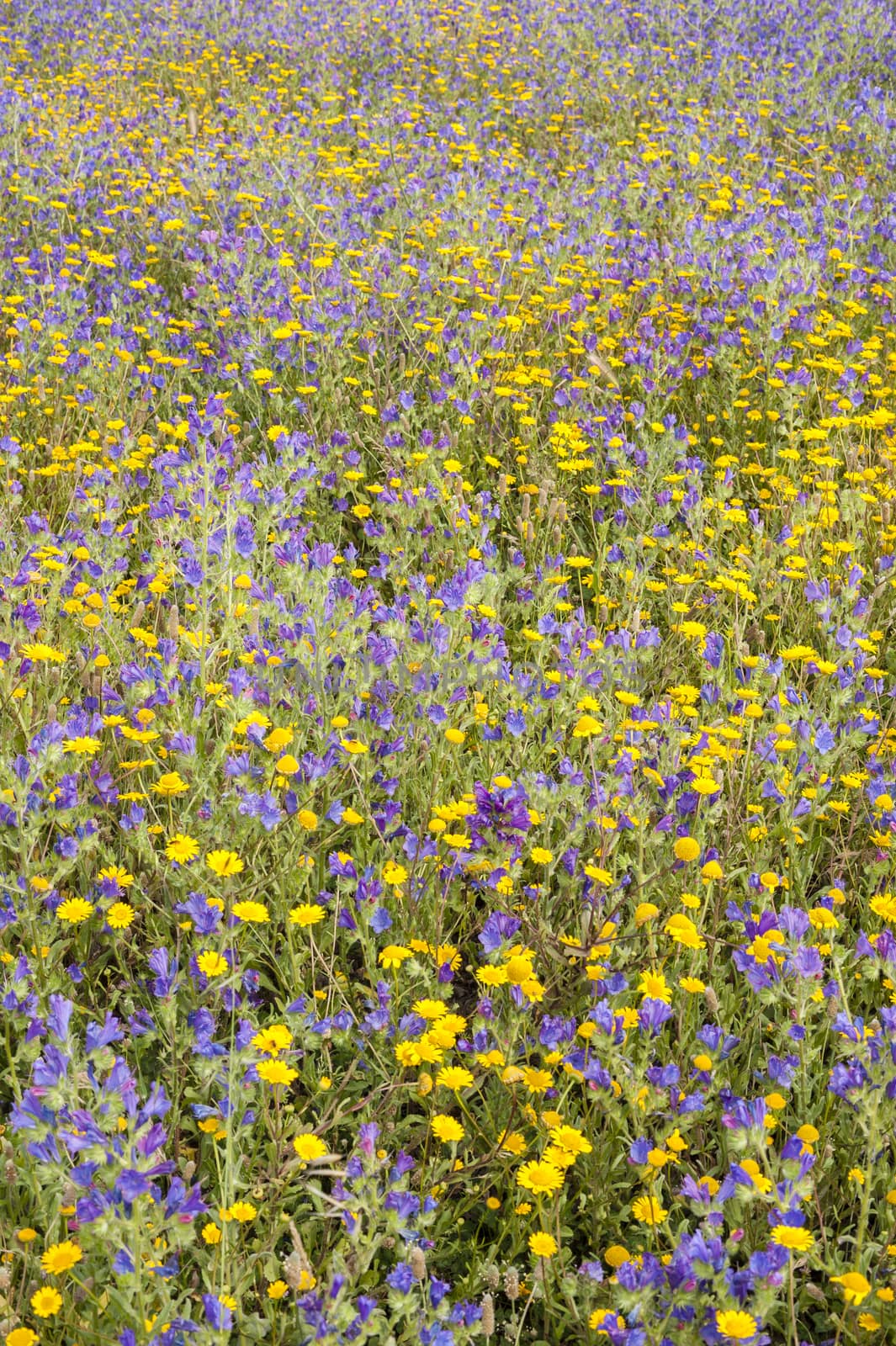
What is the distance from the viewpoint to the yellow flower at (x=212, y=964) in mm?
1772

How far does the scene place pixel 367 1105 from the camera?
1.77 meters

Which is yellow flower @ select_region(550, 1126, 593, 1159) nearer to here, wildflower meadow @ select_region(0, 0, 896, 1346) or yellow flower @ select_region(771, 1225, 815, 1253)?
wildflower meadow @ select_region(0, 0, 896, 1346)

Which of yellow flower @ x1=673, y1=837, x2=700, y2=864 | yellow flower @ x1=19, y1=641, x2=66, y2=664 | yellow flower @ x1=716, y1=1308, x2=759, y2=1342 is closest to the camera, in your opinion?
yellow flower @ x1=716, y1=1308, x2=759, y2=1342

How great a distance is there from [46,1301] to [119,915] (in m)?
0.68

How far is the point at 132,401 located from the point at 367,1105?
10.1 ft

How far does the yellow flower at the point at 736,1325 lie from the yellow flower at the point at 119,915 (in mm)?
1092

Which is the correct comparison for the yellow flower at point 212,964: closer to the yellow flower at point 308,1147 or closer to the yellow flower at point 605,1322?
the yellow flower at point 308,1147

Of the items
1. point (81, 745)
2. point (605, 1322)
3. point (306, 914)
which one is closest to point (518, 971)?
point (306, 914)

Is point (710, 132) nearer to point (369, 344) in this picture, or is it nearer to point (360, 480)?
point (369, 344)

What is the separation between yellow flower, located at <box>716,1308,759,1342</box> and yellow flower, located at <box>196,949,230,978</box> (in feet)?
2.71

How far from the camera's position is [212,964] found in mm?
1787

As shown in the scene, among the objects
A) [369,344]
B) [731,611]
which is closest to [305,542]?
[369,344]

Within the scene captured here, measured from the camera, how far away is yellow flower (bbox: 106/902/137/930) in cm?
196

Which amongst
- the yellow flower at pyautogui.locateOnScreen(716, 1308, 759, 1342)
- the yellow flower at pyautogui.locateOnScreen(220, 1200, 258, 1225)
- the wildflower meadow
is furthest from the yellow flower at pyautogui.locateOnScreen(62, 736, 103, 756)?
the yellow flower at pyautogui.locateOnScreen(716, 1308, 759, 1342)
